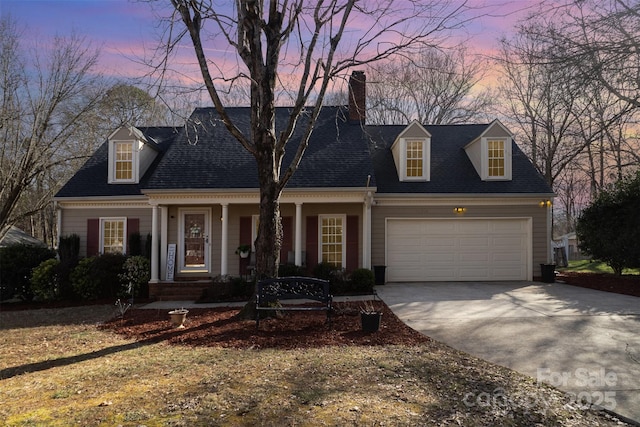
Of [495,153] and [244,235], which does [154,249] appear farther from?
[495,153]

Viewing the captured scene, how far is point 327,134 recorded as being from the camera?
1439 centimetres

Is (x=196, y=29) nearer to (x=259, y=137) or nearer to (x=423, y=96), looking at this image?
(x=259, y=137)

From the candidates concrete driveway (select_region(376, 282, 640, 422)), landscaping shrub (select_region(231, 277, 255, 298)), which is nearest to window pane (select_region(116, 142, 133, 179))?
landscaping shrub (select_region(231, 277, 255, 298))

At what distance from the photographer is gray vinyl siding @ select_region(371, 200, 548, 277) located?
13203 mm

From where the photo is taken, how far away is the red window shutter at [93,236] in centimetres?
1367

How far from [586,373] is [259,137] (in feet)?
20.7

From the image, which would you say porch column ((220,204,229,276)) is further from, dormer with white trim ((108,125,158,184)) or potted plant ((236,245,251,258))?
dormer with white trim ((108,125,158,184))

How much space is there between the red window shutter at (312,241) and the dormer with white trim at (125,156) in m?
6.60

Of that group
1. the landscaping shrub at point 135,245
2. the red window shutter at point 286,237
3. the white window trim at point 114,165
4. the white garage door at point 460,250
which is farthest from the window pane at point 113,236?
the white garage door at point 460,250

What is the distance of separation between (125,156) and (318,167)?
725 cm

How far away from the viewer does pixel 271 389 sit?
13.8ft

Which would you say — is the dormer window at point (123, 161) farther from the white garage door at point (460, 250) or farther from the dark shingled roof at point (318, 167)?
the white garage door at point (460, 250)

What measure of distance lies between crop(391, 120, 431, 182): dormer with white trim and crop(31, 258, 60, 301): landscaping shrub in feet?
38.6

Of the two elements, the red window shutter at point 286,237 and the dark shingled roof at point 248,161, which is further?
the red window shutter at point 286,237
